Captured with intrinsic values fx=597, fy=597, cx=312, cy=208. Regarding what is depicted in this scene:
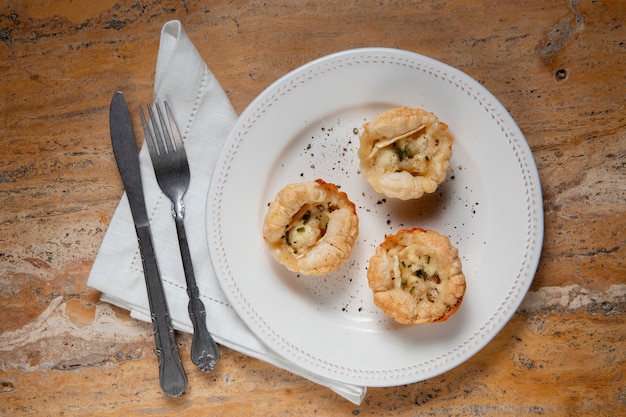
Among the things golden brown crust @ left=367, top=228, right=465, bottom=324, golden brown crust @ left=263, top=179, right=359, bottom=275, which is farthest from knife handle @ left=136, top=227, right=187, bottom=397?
golden brown crust @ left=367, top=228, right=465, bottom=324

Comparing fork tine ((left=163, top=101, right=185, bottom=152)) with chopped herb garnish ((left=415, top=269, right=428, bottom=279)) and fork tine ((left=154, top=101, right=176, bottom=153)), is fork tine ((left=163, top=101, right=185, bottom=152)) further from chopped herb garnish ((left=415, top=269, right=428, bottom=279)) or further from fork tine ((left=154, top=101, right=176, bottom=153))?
chopped herb garnish ((left=415, top=269, right=428, bottom=279))

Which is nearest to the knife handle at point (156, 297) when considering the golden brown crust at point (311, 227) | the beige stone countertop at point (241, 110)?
the beige stone countertop at point (241, 110)

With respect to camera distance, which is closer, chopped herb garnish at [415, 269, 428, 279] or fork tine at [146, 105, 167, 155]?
chopped herb garnish at [415, 269, 428, 279]

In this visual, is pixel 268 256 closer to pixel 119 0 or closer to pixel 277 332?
pixel 277 332

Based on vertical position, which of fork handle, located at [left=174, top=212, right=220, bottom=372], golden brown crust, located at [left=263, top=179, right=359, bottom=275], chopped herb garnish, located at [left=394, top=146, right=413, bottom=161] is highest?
chopped herb garnish, located at [left=394, top=146, right=413, bottom=161]

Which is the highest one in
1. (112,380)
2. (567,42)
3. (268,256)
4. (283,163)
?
(567,42)

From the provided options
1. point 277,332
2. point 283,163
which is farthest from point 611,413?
point 283,163
